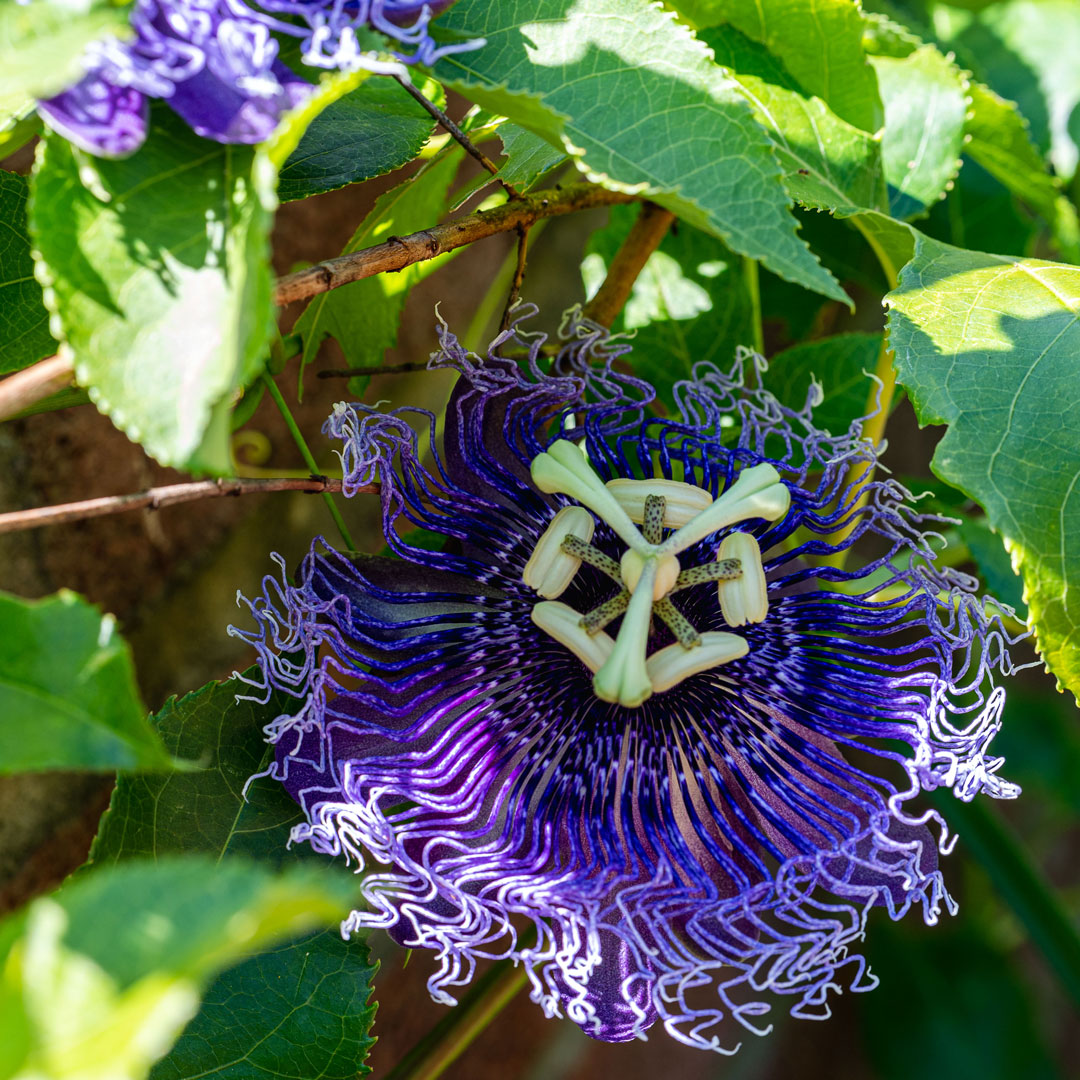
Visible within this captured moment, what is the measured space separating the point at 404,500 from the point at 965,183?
68 centimetres

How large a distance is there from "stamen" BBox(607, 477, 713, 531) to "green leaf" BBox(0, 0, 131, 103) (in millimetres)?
372

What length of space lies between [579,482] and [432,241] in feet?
0.52

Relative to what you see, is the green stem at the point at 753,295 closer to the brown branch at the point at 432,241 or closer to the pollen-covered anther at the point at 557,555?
the brown branch at the point at 432,241

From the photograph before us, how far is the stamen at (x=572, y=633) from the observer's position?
0.66m

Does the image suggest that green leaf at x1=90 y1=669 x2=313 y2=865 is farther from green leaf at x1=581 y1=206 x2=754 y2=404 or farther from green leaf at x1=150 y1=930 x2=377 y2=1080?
green leaf at x1=581 y1=206 x2=754 y2=404

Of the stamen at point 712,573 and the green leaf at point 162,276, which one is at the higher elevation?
the green leaf at point 162,276

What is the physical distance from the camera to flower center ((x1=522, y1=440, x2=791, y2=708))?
65cm

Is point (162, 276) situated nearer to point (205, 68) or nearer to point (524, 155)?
point (205, 68)

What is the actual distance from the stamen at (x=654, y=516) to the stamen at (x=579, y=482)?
0.05 ft

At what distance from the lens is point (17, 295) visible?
616 mm

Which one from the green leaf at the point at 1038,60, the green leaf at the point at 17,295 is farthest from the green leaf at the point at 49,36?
the green leaf at the point at 1038,60

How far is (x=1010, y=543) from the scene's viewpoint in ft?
1.73

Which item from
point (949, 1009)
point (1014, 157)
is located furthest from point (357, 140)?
point (949, 1009)

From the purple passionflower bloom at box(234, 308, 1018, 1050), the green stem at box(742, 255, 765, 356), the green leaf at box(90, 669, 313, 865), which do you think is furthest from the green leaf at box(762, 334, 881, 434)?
the green leaf at box(90, 669, 313, 865)
